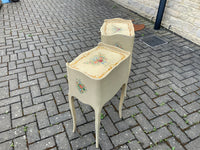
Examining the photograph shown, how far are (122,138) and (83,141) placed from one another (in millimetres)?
631

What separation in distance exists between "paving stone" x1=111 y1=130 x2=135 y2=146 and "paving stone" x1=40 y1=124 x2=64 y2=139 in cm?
89

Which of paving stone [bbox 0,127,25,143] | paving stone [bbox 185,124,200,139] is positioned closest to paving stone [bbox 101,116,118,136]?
paving stone [bbox 185,124,200,139]

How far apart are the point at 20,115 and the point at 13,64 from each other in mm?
1750

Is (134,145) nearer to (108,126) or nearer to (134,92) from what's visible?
(108,126)

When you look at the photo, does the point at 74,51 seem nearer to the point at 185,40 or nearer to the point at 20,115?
the point at 20,115

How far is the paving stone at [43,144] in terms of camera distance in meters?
2.53

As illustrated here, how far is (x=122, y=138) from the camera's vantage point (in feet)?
8.83

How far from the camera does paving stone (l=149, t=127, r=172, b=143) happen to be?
2.71m

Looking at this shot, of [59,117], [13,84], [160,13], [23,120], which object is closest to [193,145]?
[59,117]

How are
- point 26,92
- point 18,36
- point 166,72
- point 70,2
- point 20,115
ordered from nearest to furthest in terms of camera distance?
point 20,115 → point 26,92 → point 166,72 → point 18,36 → point 70,2

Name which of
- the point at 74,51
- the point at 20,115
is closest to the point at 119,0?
the point at 74,51

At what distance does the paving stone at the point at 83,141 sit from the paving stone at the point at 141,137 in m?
0.72

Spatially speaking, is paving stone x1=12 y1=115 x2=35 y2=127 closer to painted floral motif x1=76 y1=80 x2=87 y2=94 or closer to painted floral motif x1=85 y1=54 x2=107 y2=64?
painted floral motif x1=76 y1=80 x2=87 y2=94

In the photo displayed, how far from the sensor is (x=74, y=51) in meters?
4.81
